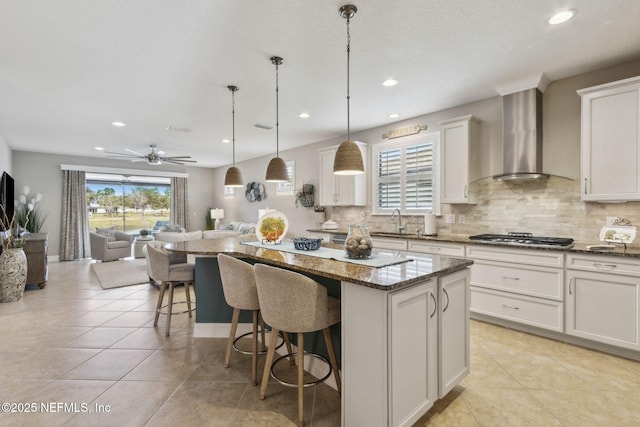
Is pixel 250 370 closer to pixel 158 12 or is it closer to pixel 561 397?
pixel 561 397

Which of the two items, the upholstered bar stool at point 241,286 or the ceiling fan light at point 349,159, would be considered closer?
the upholstered bar stool at point 241,286

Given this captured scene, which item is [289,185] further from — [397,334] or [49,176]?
[49,176]

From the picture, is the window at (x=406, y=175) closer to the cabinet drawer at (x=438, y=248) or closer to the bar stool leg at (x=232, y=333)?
the cabinet drawer at (x=438, y=248)

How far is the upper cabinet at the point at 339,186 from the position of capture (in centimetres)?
514

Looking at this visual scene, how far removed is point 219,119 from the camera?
4.77 meters

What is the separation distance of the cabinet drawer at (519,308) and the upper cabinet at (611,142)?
1.12m

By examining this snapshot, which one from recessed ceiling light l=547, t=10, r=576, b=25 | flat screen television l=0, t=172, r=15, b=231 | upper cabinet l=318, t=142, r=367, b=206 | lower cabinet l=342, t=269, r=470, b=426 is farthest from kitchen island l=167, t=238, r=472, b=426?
flat screen television l=0, t=172, r=15, b=231

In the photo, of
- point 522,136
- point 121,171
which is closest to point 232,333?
point 522,136

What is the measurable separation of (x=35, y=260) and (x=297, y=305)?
5449mm

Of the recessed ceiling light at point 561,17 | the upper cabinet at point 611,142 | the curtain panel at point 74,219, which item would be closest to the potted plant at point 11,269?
the curtain panel at point 74,219

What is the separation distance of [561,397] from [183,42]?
389cm

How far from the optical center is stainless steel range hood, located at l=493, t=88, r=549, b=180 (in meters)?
3.29

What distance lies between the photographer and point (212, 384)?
227 centimetres

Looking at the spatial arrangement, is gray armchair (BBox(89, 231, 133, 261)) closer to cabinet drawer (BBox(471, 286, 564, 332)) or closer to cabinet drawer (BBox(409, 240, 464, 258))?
cabinet drawer (BBox(409, 240, 464, 258))
